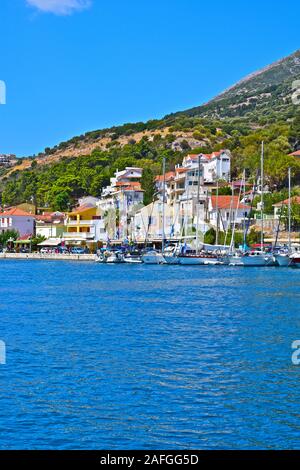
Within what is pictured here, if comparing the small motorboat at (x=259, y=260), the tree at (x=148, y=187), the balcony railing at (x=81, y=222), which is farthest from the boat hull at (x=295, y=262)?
the balcony railing at (x=81, y=222)

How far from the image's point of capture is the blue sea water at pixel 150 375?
12797 mm

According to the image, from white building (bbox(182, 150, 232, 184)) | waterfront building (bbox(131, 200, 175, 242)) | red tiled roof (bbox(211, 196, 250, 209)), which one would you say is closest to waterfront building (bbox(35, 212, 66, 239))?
waterfront building (bbox(131, 200, 175, 242))

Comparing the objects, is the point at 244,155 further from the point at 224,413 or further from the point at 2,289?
the point at 224,413

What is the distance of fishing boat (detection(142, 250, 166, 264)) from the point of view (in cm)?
7225

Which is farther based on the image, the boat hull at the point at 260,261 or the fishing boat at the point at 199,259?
the fishing boat at the point at 199,259

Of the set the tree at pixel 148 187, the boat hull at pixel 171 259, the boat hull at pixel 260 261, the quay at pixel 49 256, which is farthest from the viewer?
the tree at pixel 148 187

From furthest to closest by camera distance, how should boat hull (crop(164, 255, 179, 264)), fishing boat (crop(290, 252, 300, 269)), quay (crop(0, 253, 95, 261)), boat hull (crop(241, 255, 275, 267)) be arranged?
quay (crop(0, 253, 95, 261)), boat hull (crop(164, 255, 179, 264)), boat hull (crop(241, 255, 275, 267)), fishing boat (crop(290, 252, 300, 269))

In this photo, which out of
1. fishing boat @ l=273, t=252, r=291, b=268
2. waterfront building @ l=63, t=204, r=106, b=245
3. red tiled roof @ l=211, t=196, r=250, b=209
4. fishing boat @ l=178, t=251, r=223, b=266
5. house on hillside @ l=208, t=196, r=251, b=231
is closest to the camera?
fishing boat @ l=273, t=252, r=291, b=268

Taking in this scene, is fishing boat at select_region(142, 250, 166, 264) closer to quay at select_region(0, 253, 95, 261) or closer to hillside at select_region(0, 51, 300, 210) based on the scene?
quay at select_region(0, 253, 95, 261)

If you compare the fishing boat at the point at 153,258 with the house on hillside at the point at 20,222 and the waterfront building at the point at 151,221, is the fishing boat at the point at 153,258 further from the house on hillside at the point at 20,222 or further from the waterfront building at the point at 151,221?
the house on hillside at the point at 20,222

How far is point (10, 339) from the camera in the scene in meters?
22.6

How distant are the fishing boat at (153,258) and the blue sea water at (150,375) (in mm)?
37367

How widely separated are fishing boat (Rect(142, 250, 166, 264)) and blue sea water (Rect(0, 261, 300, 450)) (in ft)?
123

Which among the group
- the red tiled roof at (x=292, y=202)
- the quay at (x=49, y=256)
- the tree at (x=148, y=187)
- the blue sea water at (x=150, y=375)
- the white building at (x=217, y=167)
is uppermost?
the white building at (x=217, y=167)
